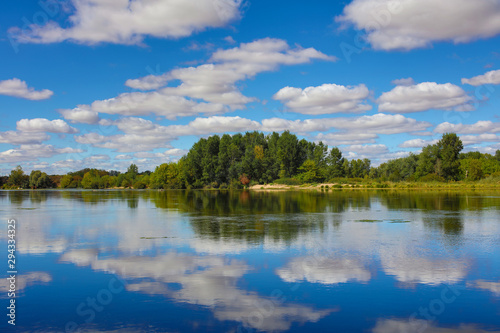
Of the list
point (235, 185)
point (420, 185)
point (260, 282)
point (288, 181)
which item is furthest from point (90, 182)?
point (260, 282)

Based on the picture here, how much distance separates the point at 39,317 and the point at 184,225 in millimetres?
13960

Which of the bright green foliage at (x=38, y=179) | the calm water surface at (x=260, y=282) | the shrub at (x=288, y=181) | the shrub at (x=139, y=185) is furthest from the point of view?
the bright green foliage at (x=38, y=179)

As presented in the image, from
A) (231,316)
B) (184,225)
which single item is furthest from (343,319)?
(184,225)

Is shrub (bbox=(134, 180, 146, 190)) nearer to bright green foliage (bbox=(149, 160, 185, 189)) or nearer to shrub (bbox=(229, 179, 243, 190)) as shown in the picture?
bright green foliage (bbox=(149, 160, 185, 189))

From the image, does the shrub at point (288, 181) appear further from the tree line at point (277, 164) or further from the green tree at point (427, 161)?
the green tree at point (427, 161)

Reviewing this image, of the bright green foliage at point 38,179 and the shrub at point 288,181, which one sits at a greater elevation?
the bright green foliage at point 38,179

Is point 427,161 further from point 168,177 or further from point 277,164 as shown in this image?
point 168,177

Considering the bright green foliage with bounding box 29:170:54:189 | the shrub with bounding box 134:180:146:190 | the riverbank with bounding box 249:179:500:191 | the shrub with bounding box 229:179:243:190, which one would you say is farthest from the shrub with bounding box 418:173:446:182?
the bright green foliage with bounding box 29:170:54:189

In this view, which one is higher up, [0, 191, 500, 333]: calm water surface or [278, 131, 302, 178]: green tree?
[278, 131, 302, 178]: green tree

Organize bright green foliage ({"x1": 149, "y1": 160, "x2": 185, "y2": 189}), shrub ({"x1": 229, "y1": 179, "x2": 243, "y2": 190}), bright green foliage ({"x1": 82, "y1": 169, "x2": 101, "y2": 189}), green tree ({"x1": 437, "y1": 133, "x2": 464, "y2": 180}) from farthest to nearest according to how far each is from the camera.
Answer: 1. bright green foliage ({"x1": 82, "y1": 169, "x2": 101, "y2": 189})
2. bright green foliage ({"x1": 149, "y1": 160, "x2": 185, "y2": 189})
3. shrub ({"x1": 229, "y1": 179, "x2": 243, "y2": 190})
4. green tree ({"x1": 437, "y1": 133, "x2": 464, "y2": 180})

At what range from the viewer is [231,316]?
7.70 meters

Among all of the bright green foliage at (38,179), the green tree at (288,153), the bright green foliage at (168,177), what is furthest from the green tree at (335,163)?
the bright green foliage at (38,179)

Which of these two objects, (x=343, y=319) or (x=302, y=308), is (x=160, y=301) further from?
(x=343, y=319)

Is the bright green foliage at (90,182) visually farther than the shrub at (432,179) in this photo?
Yes
